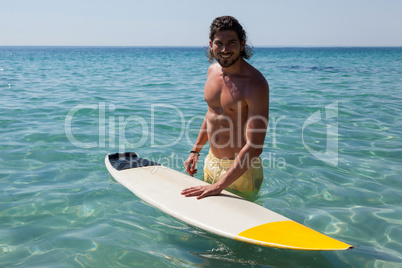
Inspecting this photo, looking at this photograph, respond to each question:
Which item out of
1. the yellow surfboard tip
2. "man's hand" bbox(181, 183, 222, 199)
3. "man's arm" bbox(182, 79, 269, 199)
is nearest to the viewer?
the yellow surfboard tip

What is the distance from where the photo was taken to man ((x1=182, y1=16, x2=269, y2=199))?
107 inches

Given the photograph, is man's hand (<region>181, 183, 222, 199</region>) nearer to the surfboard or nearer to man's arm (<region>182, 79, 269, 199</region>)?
the surfboard

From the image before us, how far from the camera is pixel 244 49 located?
9.70 ft

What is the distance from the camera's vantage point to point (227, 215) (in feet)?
9.52

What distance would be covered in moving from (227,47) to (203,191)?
4.11 feet

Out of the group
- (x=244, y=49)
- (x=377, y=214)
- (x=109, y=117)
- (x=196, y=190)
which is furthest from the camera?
(x=109, y=117)

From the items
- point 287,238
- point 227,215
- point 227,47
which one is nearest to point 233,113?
point 227,47

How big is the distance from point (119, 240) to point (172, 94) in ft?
30.5

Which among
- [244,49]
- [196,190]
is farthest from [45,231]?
[244,49]

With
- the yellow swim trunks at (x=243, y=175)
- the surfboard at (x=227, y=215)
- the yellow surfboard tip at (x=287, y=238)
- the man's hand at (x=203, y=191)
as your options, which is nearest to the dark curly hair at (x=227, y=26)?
the yellow swim trunks at (x=243, y=175)

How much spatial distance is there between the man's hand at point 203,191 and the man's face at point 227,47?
3.39 ft

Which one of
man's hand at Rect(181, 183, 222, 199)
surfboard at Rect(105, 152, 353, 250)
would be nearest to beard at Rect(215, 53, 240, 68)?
man's hand at Rect(181, 183, 222, 199)

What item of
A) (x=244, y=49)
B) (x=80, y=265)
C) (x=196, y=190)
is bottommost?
(x=80, y=265)

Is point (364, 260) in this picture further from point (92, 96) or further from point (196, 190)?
point (92, 96)
